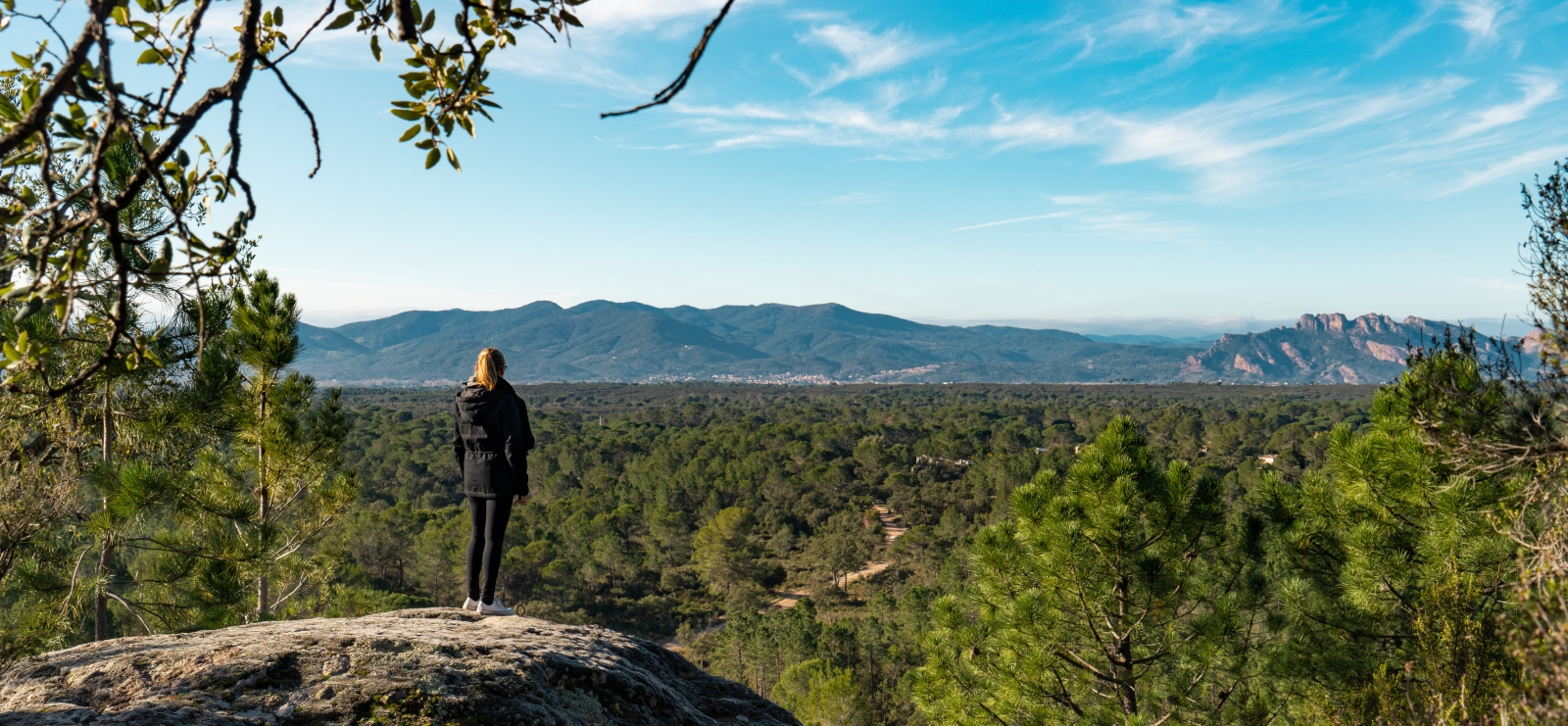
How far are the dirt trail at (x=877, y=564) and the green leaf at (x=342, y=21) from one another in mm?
32132

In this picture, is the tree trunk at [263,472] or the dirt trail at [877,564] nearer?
the tree trunk at [263,472]

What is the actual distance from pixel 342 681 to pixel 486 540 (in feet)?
5.45

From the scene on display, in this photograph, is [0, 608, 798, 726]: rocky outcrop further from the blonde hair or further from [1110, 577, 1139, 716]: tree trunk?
[1110, 577, 1139, 716]: tree trunk

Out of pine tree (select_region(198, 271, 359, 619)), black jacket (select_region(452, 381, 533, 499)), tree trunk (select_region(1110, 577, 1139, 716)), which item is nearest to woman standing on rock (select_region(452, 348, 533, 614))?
black jacket (select_region(452, 381, 533, 499))

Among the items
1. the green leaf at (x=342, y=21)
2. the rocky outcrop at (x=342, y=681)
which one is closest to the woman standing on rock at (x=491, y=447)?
the rocky outcrop at (x=342, y=681)

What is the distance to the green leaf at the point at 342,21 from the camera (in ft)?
5.06

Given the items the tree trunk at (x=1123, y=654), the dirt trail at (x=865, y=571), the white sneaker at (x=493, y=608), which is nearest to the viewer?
the white sneaker at (x=493, y=608)

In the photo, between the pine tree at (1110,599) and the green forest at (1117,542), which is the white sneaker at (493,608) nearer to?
the green forest at (1117,542)

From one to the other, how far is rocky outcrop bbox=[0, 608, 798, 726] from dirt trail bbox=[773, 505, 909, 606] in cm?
2951

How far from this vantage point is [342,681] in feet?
9.64

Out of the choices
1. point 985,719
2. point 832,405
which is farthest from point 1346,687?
point 832,405

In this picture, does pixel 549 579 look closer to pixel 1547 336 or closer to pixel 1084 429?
pixel 1547 336

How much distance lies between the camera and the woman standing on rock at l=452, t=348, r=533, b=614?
14.6ft

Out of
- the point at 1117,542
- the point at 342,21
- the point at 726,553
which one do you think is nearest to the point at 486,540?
the point at 342,21
